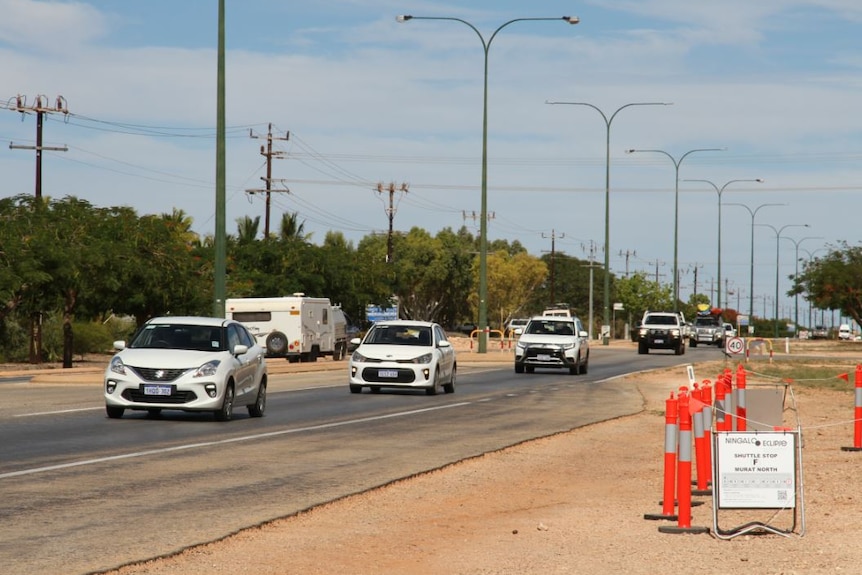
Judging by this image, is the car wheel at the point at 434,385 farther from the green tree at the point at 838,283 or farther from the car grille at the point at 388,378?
the green tree at the point at 838,283

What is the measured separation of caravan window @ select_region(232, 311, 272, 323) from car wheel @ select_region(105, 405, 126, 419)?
30.8 m

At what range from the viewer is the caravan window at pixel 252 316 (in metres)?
53.2

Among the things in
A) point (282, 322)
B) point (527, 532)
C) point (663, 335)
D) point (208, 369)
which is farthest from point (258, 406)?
point (663, 335)

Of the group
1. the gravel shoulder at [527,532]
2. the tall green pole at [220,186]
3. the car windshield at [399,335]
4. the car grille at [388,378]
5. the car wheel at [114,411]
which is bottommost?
the gravel shoulder at [527,532]

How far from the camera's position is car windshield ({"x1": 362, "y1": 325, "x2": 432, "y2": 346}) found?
3206 centimetres

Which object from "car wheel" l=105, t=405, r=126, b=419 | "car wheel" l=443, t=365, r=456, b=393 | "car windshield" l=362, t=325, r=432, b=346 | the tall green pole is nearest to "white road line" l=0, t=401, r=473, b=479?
"car wheel" l=105, t=405, r=126, b=419

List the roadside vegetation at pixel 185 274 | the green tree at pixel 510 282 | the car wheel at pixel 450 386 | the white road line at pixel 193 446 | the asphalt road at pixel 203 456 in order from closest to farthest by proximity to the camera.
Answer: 1. the asphalt road at pixel 203 456
2. the white road line at pixel 193 446
3. the car wheel at pixel 450 386
4. the roadside vegetation at pixel 185 274
5. the green tree at pixel 510 282

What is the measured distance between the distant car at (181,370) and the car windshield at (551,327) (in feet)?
73.5

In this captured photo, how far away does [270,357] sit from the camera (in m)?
54.1

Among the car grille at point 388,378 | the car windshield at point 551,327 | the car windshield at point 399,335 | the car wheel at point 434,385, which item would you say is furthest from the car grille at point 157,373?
the car windshield at point 551,327

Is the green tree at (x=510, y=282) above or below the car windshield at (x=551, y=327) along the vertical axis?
above

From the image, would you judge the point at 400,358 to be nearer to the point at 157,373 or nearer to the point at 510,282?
the point at 157,373

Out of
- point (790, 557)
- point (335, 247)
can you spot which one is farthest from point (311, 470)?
point (335, 247)

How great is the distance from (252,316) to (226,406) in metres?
31.6
